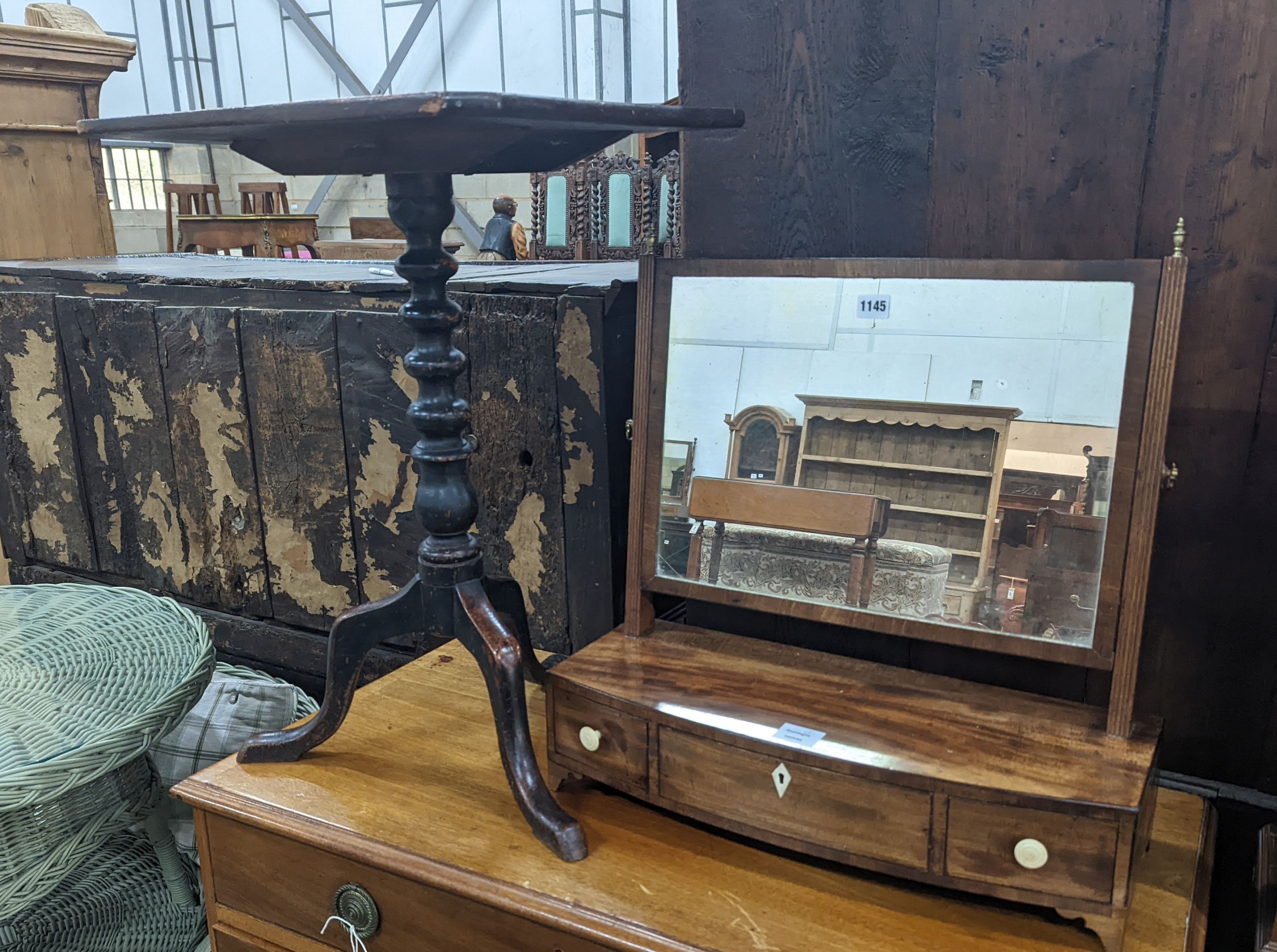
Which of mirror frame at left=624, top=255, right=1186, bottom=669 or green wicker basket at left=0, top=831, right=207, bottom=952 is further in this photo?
green wicker basket at left=0, top=831, right=207, bottom=952

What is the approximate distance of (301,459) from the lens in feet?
5.64

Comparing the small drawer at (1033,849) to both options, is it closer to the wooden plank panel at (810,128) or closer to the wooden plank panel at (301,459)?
the wooden plank panel at (810,128)

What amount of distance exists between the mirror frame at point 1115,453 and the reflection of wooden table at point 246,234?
4855 mm

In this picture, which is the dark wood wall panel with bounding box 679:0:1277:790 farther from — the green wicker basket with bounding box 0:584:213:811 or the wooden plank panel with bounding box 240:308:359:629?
the green wicker basket with bounding box 0:584:213:811

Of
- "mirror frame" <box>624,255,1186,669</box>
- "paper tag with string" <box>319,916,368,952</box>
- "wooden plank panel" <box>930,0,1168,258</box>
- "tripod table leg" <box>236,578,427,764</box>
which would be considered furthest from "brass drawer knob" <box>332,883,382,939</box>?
"wooden plank panel" <box>930,0,1168,258</box>

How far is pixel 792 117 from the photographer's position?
3.81ft

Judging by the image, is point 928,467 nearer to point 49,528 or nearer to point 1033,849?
point 1033,849

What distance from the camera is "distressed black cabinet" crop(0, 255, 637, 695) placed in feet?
4.68

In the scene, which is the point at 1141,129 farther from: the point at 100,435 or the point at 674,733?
the point at 100,435

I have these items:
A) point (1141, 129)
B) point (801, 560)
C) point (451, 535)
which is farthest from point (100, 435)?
point (1141, 129)

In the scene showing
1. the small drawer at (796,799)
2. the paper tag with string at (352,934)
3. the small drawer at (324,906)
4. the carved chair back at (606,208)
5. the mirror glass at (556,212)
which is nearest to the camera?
the small drawer at (796,799)

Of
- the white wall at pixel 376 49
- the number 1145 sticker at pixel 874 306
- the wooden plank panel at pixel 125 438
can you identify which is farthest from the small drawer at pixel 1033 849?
the white wall at pixel 376 49

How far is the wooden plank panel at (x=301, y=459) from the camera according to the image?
5.42 feet

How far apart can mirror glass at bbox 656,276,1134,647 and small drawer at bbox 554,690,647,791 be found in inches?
8.2
